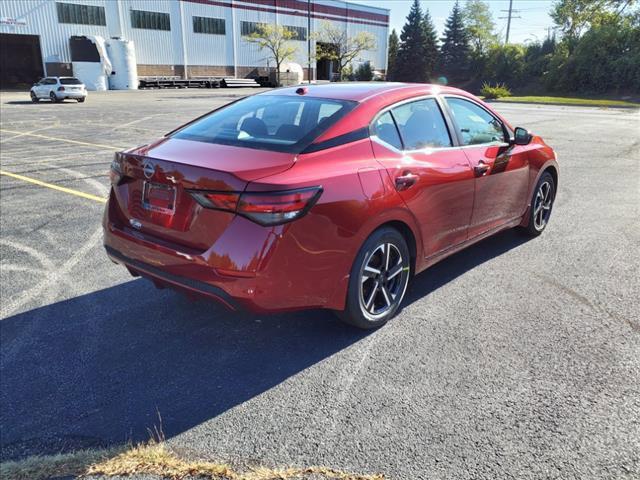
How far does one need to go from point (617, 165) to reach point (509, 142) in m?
7.01

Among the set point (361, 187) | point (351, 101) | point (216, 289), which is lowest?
point (216, 289)

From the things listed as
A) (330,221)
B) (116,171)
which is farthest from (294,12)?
(330,221)

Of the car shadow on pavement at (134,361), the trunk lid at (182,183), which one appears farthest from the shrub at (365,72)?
the trunk lid at (182,183)

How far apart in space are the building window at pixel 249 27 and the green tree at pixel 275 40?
0.36 ft

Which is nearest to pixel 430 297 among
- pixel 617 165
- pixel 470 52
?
pixel 617 165

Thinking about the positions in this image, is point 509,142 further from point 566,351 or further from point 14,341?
point 14,341

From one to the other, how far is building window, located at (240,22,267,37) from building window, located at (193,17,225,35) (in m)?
2.56

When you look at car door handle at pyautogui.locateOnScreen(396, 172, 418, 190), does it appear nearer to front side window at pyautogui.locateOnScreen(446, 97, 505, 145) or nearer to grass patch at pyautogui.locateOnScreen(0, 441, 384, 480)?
front side window at pyautogui.locateOnScreen(446, 97, 505, 145)

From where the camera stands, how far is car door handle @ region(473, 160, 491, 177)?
14.3 feet

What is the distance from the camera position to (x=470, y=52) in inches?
2677

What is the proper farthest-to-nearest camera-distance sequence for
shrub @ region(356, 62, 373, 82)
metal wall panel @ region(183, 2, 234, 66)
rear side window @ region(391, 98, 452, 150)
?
shrub @ region(356, 62, 373, 82), metal wall panel @ region(183, 2, 234, 66), rear side window @ region(391, 98, 452, 150)

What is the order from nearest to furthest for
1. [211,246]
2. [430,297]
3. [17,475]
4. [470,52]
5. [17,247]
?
[17,475]
[211,246]
[430,297]
[17,247]
[470,52]

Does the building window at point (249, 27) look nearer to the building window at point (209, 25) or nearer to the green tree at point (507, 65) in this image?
the building window at point (209, 25)

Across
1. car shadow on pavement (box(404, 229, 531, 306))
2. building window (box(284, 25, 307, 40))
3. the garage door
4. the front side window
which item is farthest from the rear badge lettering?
building window (box(284, 25, 307, 40))
